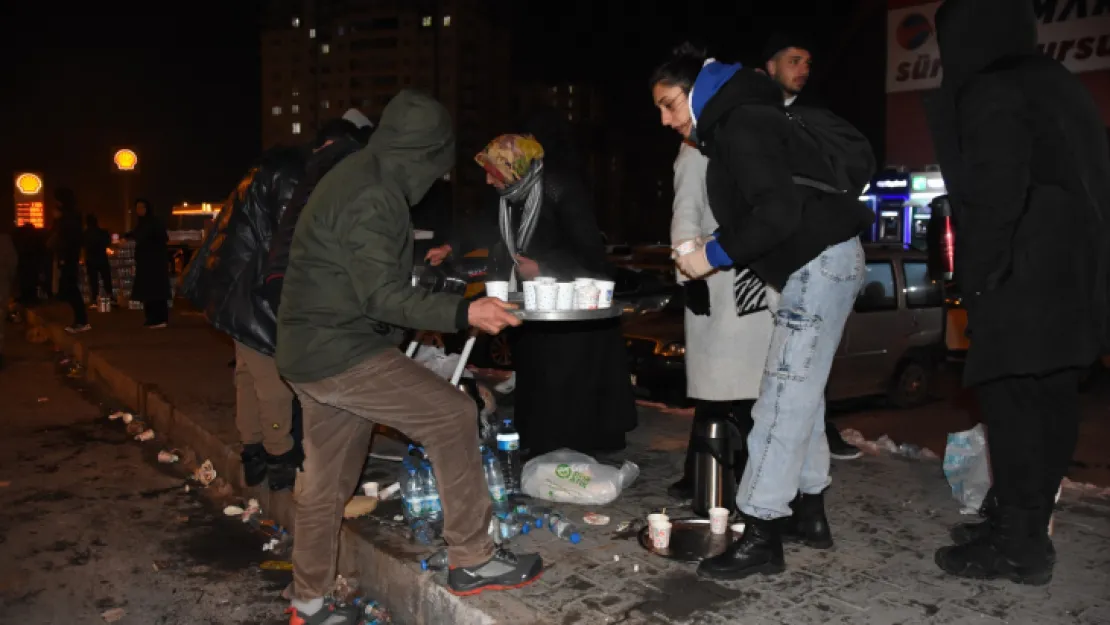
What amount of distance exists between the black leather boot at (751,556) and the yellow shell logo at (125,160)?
2049 centimetres

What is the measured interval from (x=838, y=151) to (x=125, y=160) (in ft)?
67.8

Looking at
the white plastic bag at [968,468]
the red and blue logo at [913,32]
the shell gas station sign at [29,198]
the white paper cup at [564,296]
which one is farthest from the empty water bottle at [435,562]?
the shell gas station sign at [29,198]

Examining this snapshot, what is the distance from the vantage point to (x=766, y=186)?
10.3 feet

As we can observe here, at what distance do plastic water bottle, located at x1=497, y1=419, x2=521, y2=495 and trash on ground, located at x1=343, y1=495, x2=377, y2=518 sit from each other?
0.70 m

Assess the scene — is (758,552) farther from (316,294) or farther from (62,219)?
(62,219)

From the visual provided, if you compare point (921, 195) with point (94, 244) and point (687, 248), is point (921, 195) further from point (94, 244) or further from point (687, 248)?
point (687, 248)

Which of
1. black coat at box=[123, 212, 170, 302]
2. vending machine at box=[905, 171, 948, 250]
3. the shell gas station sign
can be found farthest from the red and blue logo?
the shell gas station sign

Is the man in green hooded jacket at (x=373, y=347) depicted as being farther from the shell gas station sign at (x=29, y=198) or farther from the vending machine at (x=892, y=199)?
the shell gas station sign at (x=29, y=198)

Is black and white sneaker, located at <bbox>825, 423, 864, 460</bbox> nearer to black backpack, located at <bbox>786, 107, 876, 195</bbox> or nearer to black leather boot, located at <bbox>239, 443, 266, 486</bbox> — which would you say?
black backpack, located at <bbox>786, 107, 876, 195</bbox>

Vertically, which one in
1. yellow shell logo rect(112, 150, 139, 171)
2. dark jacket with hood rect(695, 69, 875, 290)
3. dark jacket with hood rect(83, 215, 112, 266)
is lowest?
dark jacket with hood rect(83, 215, 112, 266)

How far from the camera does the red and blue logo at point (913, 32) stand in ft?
75.4

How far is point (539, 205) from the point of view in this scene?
5.00 meters

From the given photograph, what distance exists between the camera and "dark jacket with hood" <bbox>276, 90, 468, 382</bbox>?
121 inches

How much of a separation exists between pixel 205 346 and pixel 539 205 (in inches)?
301
